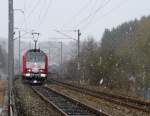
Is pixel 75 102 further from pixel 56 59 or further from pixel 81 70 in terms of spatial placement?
pixel 56 59

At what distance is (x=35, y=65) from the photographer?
45.0 m

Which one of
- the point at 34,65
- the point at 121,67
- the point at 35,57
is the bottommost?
the point at 121,67

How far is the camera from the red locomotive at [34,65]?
44656 millimetres

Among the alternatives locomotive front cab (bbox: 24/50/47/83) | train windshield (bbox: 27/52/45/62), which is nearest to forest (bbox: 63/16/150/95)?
locomotive front cab (bbox: 24/50/47/83)

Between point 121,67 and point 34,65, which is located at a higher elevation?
point 34,65

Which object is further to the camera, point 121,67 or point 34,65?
point 34,65

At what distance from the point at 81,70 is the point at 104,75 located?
8835mm

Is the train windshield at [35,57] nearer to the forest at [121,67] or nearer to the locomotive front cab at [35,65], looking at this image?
the locomotive front cab at [35,65]

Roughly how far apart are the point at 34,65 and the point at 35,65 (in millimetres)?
99

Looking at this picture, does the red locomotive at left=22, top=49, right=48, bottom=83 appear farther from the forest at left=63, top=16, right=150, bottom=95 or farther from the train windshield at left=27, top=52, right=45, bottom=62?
the forest at left=63, top=16, right=150, bottom=95

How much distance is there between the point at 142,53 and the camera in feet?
136

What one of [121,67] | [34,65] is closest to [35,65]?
[34,65]

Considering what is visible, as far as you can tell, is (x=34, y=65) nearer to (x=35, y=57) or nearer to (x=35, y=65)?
(x=35, y=65)

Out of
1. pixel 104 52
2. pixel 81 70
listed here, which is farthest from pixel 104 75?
pixel 81 70
